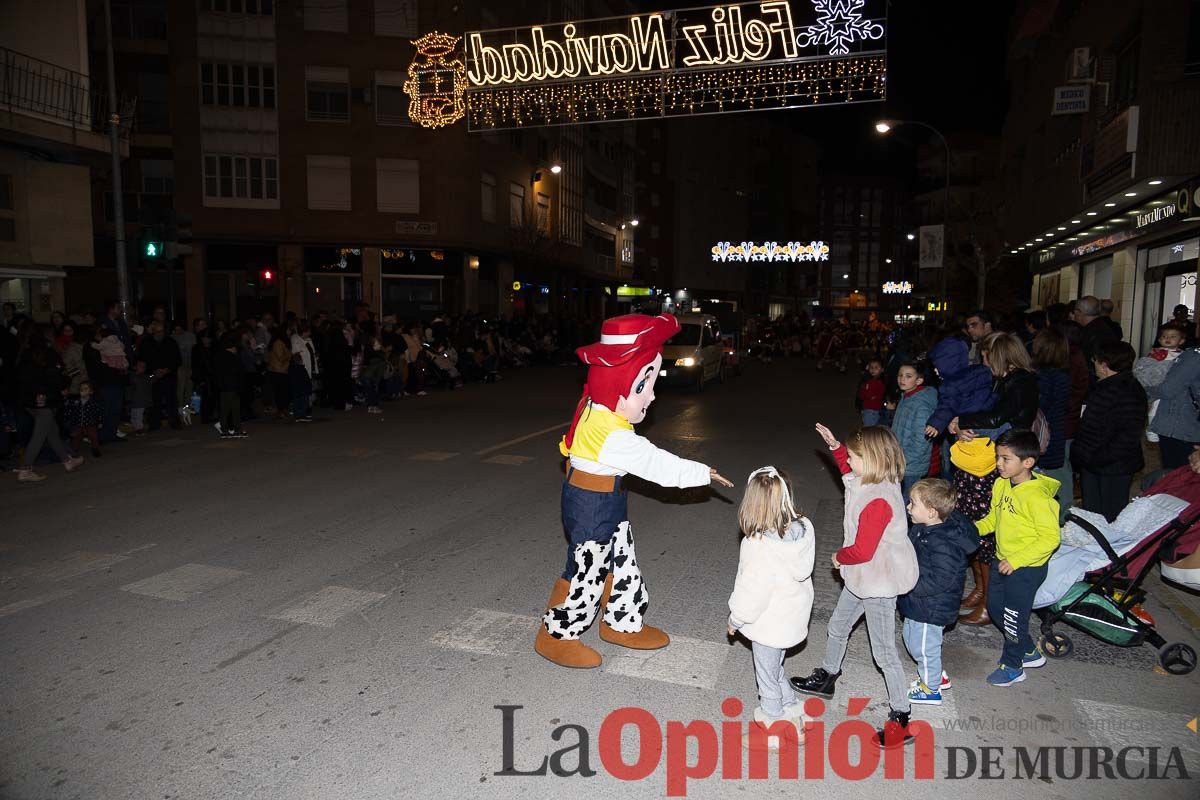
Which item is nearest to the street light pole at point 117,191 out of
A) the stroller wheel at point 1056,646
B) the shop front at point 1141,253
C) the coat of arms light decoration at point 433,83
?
the coat of arms light decoration at point 433,83

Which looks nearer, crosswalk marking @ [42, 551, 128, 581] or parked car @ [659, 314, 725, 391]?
crosswalk marking @ [42, 551, 128, 581]

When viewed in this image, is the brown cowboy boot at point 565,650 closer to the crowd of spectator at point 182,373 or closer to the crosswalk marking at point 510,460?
the crosswalk marking at point 510,460

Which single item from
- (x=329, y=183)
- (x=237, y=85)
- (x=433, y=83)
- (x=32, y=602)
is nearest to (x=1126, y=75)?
(x=433, y=83)

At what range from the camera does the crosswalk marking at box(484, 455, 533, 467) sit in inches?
416

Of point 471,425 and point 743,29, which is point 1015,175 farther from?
point 471,425

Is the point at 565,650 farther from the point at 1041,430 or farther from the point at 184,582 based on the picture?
the point at 1041,430

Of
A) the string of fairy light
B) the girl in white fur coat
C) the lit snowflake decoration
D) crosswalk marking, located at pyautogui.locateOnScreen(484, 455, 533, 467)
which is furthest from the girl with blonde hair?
the lit snowflake decoration

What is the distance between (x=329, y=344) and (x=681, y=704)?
13.4 metres

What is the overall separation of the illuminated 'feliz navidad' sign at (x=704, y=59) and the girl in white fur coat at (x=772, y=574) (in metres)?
14.4

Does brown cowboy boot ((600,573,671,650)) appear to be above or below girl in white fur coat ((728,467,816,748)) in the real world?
below

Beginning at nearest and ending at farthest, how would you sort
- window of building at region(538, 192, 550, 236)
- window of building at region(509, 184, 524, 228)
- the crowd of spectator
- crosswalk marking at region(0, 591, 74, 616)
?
1. crosswalk marking at region(0, 591, 74, 616)
2. the crowd of spectator
3. window of building at region(509, 184, 524, 228)
4. window of building at region(538, 192, 550, 236)

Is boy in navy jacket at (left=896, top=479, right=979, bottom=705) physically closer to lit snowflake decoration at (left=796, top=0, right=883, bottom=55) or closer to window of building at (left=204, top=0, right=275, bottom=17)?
lit snowflake decoration at (left=796, top=0, right=883, bottom=55)

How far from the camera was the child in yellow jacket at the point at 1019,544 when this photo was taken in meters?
4.31

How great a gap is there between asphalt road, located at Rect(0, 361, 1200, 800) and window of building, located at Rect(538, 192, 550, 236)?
32.6 metres
